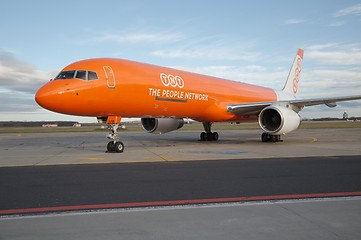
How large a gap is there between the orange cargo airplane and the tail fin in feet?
21.2

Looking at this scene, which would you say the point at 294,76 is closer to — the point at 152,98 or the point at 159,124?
the point at 159,124

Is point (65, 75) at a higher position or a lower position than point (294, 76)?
lower

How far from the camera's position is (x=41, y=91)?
11.7 meters

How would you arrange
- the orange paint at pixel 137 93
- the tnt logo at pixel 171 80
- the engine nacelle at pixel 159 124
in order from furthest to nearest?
1. the engine nacelle at pixel 159 124
2. the tnt logo at pixel 171 80
3. the orange paint at pixel 137 93

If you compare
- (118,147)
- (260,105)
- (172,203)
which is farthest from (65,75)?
(260,105)

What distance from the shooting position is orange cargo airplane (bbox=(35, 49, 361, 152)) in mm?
12266

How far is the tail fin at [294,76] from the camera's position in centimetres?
2801

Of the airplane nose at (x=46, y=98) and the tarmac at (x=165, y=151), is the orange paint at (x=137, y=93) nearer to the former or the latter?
the airplane nose at (x=46, y=98)

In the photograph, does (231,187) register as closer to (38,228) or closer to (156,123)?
(38,228)

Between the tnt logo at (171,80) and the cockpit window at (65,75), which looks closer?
the cockpit window at (65,75)

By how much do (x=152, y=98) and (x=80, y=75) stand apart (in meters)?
3.43

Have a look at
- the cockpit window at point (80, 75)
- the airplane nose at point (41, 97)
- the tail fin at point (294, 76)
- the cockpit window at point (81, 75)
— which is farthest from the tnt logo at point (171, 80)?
the tail fin at point (294, 76)

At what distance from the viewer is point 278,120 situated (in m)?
18.0

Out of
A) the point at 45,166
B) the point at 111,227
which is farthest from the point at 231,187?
the point at 45,166
